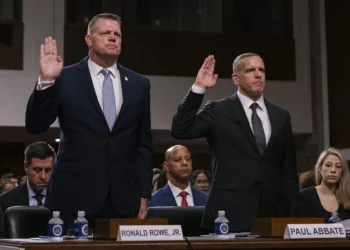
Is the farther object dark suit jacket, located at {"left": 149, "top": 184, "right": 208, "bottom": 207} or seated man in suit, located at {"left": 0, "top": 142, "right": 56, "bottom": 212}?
dark suit jacket, located at {"left": 149, "top": 184, "right": 208, "bottom": 207}

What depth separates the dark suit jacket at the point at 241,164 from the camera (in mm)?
3287

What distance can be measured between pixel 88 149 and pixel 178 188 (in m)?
2.66

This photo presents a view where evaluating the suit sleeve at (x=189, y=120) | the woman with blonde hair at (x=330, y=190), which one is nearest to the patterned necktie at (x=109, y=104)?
the suit sleeve at (x=189, y=120)

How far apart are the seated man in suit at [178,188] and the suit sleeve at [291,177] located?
2.19 meters

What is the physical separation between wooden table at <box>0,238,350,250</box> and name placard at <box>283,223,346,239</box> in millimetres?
57

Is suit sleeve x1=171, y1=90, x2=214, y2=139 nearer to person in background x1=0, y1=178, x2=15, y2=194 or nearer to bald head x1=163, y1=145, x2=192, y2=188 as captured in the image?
bald head x1=163, y1=145, x2=192, y2=188

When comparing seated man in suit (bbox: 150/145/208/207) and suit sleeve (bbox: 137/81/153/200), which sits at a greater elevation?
suit sleeve (bbox: 137/81/153/200)

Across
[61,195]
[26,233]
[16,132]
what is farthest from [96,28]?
[16,132]

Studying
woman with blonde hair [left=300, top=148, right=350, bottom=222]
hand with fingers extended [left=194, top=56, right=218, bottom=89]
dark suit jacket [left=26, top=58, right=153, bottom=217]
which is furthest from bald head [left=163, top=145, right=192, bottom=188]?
dark suit jacket [left=26, top=58, right=153, bottom=217]

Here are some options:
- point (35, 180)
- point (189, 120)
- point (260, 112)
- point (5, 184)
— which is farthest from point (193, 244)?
point (5, 184)

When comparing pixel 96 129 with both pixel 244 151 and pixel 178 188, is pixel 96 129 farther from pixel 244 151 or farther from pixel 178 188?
pixel 178 188

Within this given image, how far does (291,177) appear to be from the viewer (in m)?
3.36

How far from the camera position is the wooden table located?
2.23 m

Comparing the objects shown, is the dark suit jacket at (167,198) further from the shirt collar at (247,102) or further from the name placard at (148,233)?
the name placard at (148,233)
